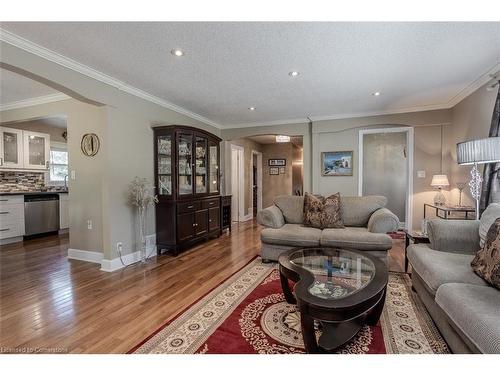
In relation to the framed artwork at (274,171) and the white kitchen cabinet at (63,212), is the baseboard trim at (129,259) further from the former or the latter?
the framed artwork at (274,171)

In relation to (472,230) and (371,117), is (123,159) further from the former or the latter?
(371,117)

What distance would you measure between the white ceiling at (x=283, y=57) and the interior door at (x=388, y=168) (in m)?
1.98

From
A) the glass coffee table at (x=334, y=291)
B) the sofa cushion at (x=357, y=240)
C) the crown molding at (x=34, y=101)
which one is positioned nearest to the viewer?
the glass coffee table at (x=334, y=291)

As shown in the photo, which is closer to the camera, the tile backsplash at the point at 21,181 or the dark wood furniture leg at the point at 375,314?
the dark wood furniture leg at the point at 375,314

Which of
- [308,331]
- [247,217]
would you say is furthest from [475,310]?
[247,217]

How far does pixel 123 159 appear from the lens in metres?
3.25

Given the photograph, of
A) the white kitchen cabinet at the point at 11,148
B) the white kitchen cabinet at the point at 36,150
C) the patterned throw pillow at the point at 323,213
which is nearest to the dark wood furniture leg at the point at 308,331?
the patterned throw pillow at the point at 323,213

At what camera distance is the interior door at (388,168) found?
227 inches

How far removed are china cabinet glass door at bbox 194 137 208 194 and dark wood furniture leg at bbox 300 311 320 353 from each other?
10.3 ft

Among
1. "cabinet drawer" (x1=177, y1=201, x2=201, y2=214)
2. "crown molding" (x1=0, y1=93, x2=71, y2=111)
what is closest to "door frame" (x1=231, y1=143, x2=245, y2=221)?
"cabinet drawer" (x1=177, y1=201, x2=201, y2=214)

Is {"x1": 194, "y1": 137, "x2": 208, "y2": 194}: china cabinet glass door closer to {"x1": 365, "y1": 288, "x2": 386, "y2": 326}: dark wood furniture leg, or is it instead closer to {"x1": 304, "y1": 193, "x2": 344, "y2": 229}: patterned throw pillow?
{"x1": 304, "y1": 193, "x2": 344, "y2": 229}: patterned throw pillow

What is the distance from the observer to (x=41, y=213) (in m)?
4.73

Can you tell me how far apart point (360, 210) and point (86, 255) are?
3.84m
